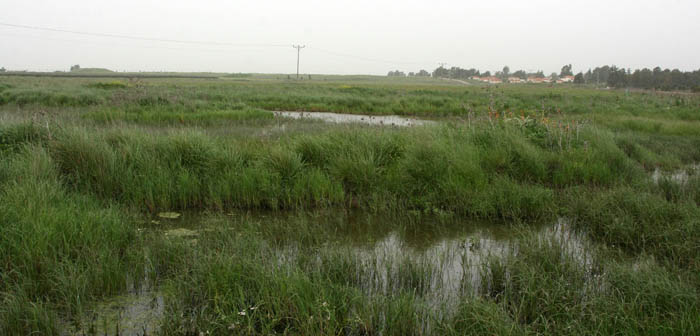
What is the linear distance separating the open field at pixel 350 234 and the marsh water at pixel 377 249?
25 millimetres

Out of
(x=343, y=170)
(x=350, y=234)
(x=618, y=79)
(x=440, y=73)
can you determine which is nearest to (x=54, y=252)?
(x=350, y=234)

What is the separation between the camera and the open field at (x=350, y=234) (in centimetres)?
307

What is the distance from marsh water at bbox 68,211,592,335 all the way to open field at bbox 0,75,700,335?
1.0 inches

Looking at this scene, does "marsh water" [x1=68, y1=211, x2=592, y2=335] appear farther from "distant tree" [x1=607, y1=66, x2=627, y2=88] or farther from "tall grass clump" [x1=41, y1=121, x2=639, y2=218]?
"distant tree" [x1=607, y1=66, x2=627, y2=88]

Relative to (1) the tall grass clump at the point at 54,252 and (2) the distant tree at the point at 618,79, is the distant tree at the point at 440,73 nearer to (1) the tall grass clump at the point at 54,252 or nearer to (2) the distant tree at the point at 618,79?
(2) the distant tree at the point at 618,79

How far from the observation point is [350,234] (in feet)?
17.1

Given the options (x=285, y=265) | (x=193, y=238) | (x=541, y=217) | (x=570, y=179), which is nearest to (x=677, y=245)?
(x=541, y=217)

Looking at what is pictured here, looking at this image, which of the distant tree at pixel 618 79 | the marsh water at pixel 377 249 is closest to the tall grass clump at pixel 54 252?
the marsh water at pixel 377 249

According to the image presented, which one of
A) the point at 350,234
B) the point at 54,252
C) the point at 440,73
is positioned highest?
the point at 440,73

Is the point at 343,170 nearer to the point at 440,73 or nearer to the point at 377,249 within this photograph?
the point at 377,249

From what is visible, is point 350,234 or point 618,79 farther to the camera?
point 618,79

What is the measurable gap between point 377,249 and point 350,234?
0.64m

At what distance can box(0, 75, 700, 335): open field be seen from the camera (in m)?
3.07

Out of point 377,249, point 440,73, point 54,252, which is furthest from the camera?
point 440,73
